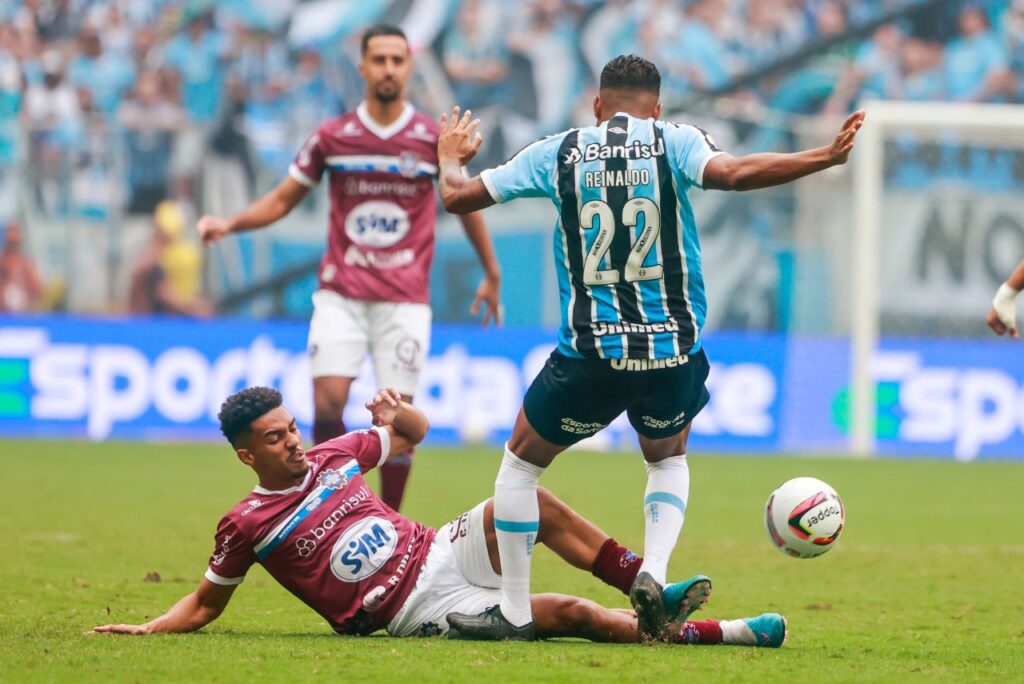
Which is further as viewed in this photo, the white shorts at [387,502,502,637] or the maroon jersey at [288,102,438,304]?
the maroon jersey at [288,102,438,304]

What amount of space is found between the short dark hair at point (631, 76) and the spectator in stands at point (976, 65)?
1583 cm

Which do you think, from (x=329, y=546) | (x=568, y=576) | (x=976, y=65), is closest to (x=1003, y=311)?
(x=568, y=576)

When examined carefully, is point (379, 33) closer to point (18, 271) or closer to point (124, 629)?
point (124, 629)

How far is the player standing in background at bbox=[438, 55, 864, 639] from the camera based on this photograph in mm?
5531

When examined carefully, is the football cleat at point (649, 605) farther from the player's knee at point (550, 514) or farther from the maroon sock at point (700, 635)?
the player's knee at point (550, 514)

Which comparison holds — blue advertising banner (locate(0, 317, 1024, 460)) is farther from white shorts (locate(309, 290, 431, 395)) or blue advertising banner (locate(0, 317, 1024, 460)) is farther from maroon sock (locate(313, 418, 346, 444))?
maroon sock (locate(313, 418, 346, 444))

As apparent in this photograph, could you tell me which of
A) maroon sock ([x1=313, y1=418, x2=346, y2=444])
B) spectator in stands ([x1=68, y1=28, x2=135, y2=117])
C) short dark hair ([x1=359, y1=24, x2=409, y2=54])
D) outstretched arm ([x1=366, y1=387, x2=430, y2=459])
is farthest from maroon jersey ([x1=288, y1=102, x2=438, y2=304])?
spectator in stands ([x1=68, y1=28, x2=135, y2=117])

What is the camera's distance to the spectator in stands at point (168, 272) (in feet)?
55.2

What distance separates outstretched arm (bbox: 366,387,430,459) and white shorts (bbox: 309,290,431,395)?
2.45 metres

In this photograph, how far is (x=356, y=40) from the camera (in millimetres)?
20469

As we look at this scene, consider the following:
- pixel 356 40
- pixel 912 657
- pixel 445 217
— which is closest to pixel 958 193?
pixel 445 217

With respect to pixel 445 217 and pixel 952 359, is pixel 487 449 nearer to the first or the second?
pixel 445 217

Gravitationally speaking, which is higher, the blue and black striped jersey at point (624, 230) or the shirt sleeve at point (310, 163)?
the shirt sleeve at point (310, 163)

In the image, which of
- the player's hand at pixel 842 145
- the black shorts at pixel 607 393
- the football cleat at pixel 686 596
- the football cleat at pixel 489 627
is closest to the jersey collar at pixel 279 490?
the football cleat at pixel 489 627
